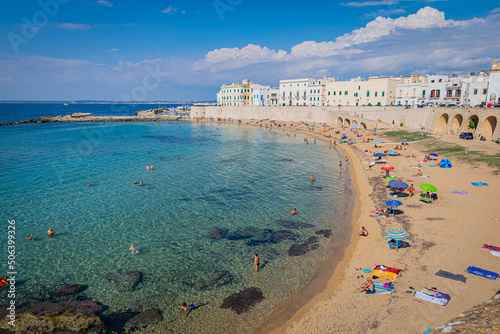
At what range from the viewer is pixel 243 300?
1402 centimetres

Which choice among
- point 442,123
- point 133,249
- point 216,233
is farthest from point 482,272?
point 442,123

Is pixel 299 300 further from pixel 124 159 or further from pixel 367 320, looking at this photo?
pixel 124 159

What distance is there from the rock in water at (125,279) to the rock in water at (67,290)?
148cm

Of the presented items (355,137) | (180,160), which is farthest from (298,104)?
(180,160)

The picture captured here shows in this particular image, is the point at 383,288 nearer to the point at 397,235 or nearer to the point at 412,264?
the point at 412,264

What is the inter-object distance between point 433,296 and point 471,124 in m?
43.7

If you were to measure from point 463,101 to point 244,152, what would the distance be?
46362 mm

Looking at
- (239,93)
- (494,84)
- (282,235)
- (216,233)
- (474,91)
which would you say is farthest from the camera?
(239,93)

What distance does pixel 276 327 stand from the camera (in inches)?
485

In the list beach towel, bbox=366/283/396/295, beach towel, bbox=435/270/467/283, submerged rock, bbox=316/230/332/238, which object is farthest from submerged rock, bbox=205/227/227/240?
beach towel, bbox=435/270/467/283

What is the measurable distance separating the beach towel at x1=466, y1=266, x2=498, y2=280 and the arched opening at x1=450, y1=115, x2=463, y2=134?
4299cm

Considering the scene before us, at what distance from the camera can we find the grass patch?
3119 centimetres

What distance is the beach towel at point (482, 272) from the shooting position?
13.6 meters

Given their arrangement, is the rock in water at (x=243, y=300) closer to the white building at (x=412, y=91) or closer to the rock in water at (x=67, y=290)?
the rock in water at (x=67, y=290)
